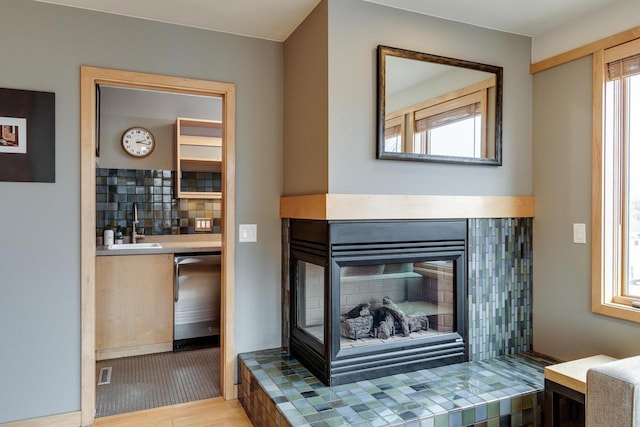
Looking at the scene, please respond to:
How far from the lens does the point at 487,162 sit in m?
2.66

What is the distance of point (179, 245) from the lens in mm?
4277

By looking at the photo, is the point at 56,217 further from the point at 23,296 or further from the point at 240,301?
the point at 240,301

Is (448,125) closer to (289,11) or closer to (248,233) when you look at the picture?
(289,11)

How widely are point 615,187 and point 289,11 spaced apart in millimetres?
2066

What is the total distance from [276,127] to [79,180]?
1215mm

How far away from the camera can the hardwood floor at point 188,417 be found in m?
2.48

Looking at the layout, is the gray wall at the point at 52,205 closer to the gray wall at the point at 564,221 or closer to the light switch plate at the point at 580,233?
the gray wall at the point at 564,221

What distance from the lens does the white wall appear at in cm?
227

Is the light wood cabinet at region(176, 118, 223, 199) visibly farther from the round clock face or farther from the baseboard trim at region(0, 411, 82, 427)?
the baseboard trim at region(0, 411, 82, 427)

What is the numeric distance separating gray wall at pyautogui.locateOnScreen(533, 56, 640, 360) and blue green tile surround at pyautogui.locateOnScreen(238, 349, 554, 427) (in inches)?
10.8

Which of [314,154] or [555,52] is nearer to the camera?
[314,154]

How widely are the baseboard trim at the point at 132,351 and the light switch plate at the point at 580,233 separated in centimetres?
316

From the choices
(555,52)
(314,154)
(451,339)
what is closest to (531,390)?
(451,339)

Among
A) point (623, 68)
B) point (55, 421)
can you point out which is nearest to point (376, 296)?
point (623, 68)
